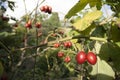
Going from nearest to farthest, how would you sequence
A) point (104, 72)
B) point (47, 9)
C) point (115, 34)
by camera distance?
point (115, 34), point (104, 72), point (47, 9)

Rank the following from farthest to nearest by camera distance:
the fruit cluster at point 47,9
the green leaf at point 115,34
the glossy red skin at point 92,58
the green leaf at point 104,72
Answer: the fruit cluster at point 47,9 → the glossy red skin at point 92,58 → the green leaf at point 104,72 → the green leaf at point 115,34

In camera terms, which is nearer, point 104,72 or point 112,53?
point 112,53

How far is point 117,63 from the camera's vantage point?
135 centimetres

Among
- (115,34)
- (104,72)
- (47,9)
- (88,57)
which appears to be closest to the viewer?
(115,34)

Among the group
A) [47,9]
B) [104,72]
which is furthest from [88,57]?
[47,9]

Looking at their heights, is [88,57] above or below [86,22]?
below

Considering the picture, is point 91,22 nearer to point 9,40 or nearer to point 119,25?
point 119,25

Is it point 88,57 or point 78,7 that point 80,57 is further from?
point 78,7

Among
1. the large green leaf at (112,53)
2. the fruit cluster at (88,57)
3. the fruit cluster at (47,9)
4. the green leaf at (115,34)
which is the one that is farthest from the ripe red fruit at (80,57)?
the fruit cluster at (47,9)

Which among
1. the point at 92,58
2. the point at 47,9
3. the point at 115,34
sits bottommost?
the point at 47,9

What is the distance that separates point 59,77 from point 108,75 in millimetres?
17040

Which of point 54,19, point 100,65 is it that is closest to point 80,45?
point 100,65

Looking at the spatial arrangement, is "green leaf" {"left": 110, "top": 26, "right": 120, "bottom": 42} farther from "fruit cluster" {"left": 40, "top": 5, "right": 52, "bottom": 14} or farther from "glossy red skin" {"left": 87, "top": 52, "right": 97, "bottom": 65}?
"fruit cluster" {"left": 40, "top": 5, "right": 52, "bottom": 14}

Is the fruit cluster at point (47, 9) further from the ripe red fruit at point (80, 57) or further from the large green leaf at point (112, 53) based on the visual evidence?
the large green leaf at point (112, 53)
